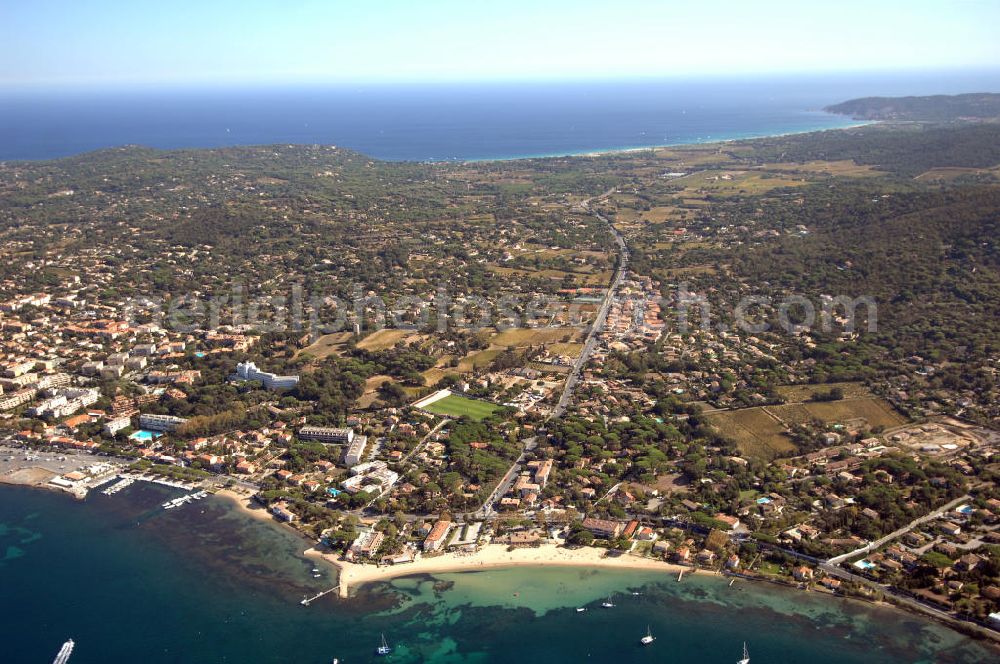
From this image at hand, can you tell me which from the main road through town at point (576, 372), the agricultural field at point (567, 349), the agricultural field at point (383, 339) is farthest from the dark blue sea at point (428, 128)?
the agricultural field at point (567, 349)

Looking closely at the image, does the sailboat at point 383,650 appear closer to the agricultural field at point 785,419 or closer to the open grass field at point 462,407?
the open grass field at point 462,407

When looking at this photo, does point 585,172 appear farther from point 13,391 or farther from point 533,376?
point 13,391

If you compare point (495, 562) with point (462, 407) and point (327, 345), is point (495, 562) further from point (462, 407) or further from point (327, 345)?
point (327, 345)

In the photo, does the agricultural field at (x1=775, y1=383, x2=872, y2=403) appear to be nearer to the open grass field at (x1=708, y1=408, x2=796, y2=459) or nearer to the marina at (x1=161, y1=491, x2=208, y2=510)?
the open grass field at (x1=708, y1=408, x2=796, y2=459)

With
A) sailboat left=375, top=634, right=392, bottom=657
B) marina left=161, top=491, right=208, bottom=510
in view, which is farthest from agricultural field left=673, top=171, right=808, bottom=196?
sailboat left=375, top=634, right=392, bottom=657

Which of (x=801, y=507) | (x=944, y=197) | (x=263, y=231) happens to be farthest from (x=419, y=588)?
(x=944, y=197)
